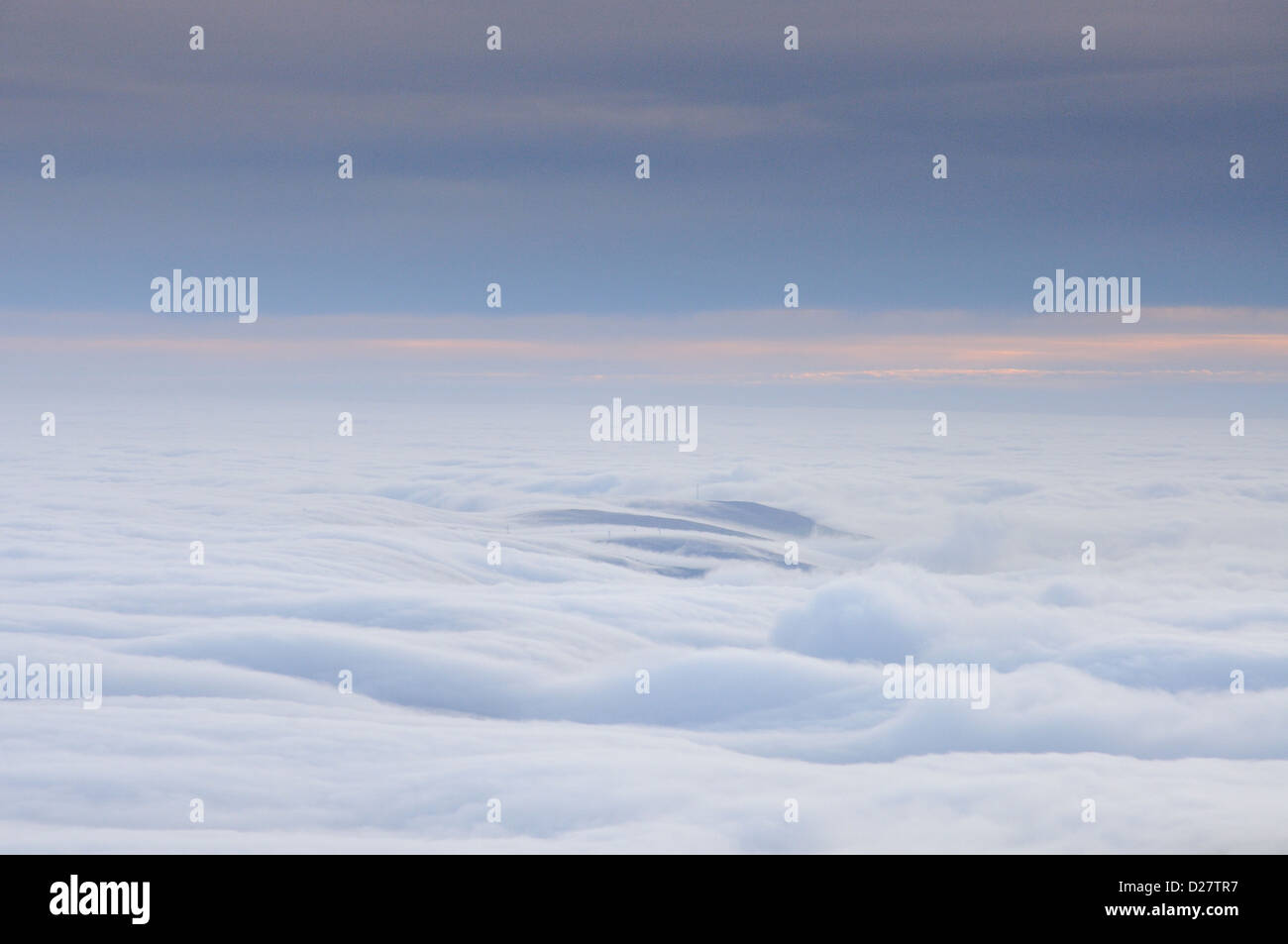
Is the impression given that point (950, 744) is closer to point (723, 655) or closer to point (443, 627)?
point (723, 655)

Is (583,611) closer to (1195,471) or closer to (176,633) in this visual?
(176,633)

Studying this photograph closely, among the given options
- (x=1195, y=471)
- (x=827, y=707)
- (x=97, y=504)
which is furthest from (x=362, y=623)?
(x=1195, y=471)

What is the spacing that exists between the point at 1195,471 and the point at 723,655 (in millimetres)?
141162

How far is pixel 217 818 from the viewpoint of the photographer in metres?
24.2

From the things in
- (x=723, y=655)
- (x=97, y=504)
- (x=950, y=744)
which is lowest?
(x=950, y=744)

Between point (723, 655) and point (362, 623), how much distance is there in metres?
19.4

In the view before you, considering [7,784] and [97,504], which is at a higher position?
[97,504]

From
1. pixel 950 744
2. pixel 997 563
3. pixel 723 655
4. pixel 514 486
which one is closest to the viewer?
pixel 950 744

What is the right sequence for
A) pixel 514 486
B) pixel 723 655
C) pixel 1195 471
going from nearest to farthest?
pixel 723 655, pixel 514 486, pixel 1195 471

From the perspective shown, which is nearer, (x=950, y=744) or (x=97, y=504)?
(x=950, y=744)

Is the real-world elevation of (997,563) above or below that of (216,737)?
above

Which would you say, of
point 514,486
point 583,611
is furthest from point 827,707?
point 514,486

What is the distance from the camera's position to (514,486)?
132625 millimetres

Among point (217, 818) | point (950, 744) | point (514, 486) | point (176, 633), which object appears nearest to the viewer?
point (217, 818)
